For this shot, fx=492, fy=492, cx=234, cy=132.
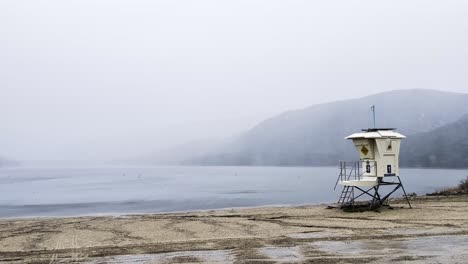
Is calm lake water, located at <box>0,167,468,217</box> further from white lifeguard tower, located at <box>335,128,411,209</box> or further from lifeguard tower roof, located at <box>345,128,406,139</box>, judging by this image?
lifeguard tower roof, located at <box>345,128,406,139</box>

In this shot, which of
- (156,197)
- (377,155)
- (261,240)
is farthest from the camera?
(156,197)

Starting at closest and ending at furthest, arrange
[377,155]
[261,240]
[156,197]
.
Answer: [261,240] → [377,155] → [156,197]

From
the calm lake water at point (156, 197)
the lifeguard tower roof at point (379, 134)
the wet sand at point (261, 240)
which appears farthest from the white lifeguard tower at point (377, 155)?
the calm lake water at point (156, 197)

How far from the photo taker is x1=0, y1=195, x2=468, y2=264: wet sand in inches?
579

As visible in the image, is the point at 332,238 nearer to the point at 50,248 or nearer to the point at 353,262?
the point at 353,262

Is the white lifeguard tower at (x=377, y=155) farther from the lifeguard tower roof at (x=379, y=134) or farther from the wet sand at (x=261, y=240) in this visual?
the wet sand at (x=261, y=240)

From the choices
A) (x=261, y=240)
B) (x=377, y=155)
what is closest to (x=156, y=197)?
(x=377, y=155)

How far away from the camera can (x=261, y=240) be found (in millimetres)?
18500

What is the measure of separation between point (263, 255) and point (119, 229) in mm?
12071

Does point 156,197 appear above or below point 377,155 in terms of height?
below

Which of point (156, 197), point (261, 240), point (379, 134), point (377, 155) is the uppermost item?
point (379, 134)

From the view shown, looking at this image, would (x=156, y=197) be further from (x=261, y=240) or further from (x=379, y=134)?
(x=261, y=240)

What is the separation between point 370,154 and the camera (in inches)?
1179

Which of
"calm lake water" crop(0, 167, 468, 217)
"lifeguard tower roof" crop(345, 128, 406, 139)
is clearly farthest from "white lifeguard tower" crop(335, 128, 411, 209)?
"calm lake water" crop(0, 167, 468, 217)
